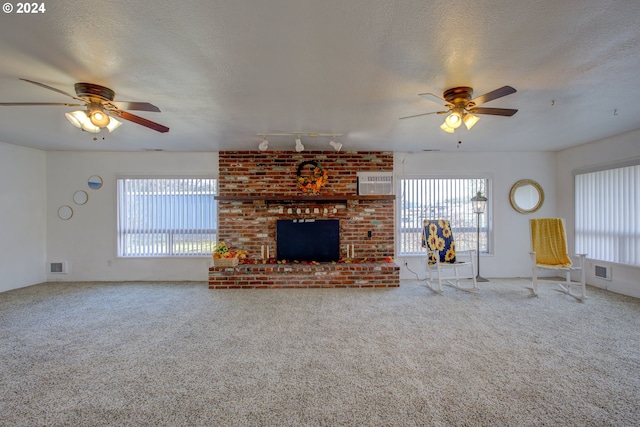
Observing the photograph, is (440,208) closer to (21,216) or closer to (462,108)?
(462,108)

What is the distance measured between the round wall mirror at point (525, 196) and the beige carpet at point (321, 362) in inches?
74.6

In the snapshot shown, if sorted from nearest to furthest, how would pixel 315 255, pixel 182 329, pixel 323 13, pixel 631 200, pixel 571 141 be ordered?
1. pixel 323 13
2. pixel 182 329
3. pixel 631 200
4. pixel 571 141
5. pixel 315 255

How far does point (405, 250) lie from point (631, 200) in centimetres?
321

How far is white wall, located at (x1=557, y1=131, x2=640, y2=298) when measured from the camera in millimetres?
4000

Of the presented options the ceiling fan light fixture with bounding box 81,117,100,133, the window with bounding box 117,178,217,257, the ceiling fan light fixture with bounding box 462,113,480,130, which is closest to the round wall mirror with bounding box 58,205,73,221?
the window with bounding box 117,178,217,257

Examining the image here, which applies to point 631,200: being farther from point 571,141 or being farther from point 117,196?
point 117,196

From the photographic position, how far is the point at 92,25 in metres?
1.64

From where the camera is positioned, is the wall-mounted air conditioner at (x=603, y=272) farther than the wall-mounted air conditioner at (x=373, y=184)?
No

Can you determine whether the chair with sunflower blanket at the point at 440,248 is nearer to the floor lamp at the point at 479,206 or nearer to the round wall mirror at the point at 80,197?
the floor lamp at the point at 479,206

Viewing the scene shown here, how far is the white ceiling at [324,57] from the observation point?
155 centimetres

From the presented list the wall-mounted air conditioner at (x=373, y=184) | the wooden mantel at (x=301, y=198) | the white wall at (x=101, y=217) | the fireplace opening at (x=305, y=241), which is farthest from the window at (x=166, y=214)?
the wall-mounted air conditioner at (x=373, y=184)

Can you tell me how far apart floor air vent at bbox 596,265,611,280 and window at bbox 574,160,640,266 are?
0.14m

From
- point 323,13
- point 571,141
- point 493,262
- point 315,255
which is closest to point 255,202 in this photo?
point 315,255

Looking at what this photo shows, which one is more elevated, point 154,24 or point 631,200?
point 154,24
